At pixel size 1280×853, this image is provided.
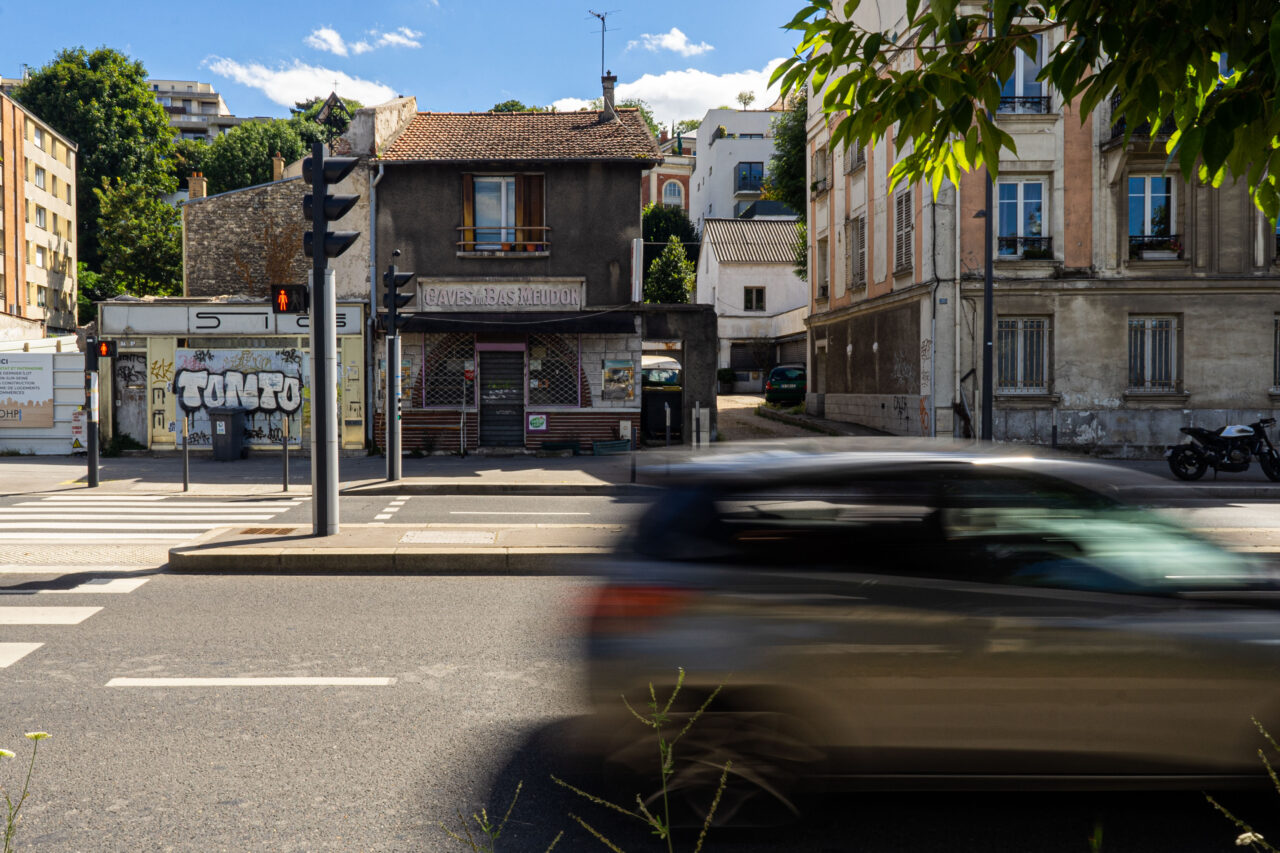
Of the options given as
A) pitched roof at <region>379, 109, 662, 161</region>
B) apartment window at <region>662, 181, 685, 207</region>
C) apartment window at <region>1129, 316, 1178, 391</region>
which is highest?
apartment window at <region>662, 181, 685, 207</region>

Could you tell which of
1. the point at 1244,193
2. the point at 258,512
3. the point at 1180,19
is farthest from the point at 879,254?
the point at 1180,19

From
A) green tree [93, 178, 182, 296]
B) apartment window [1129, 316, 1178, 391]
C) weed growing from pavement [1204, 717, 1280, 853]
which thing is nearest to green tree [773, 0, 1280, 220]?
weed growing from pavement [1204, 717, 1280, 853]

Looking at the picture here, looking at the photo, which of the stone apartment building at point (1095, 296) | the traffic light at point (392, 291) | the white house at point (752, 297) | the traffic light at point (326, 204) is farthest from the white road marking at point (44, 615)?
the white house at point (752, 297)

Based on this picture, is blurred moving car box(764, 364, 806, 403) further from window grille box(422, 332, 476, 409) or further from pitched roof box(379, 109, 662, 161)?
window grille box(422, 332, 476, 409)

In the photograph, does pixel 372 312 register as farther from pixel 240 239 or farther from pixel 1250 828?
pixel 1250 828

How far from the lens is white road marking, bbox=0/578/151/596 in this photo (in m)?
8.14

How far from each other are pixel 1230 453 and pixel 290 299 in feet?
51.8

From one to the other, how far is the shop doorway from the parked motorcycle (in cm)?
1379

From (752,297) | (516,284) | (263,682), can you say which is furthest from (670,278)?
(263,682)

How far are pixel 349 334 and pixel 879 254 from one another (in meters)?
14.3

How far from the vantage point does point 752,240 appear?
53.5 metres

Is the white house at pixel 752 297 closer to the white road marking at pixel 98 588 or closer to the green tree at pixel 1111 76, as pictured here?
the white road marking at pixel 98 588

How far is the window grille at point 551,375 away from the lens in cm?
2366

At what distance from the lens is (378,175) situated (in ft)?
78.4
